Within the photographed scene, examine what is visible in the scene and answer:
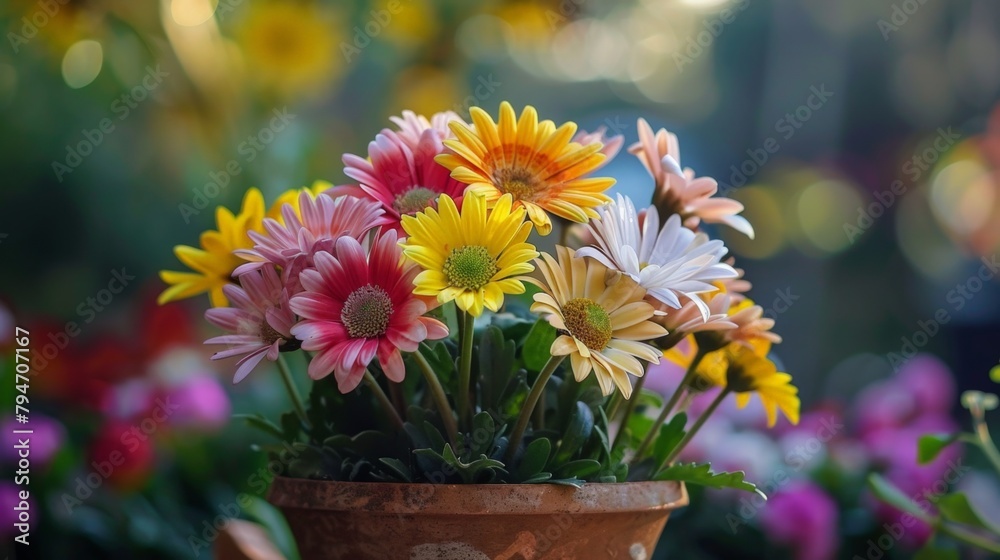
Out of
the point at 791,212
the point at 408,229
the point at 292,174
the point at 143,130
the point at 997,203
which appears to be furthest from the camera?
the point at 791,212

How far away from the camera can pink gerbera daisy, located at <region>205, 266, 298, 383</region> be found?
45 cm

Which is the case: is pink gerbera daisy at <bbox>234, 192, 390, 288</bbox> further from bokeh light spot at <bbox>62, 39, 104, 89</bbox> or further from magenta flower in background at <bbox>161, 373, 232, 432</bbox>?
bokeh light spot at <bbox>62, 39, 104, 89</bbox>

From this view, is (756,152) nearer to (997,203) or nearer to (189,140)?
(997,203)

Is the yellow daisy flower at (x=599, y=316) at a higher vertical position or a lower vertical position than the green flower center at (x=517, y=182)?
lower

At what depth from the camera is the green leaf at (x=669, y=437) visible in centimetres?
51

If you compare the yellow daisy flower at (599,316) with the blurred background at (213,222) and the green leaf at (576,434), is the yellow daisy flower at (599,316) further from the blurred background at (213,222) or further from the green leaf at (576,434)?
the blurred background at (213,222)

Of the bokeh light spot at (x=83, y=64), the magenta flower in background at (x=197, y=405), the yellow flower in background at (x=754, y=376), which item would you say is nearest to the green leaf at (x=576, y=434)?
the yellow flower in background at (x=754, y=376)

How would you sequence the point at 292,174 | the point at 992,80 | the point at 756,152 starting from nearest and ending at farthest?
the point at 292,174
the point at 992,80
the point at 756,152

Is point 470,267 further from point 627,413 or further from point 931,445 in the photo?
point 931,445

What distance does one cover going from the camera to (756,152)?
215cm

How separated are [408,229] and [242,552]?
1.09 feet

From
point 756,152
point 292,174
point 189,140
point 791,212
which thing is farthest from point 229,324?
point 791,212

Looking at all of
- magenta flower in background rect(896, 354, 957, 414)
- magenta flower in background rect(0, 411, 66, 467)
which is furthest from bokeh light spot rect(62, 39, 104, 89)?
magenta flower in background rect(896, 354, 957, 414)

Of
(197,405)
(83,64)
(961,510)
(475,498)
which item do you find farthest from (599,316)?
(83,64)
